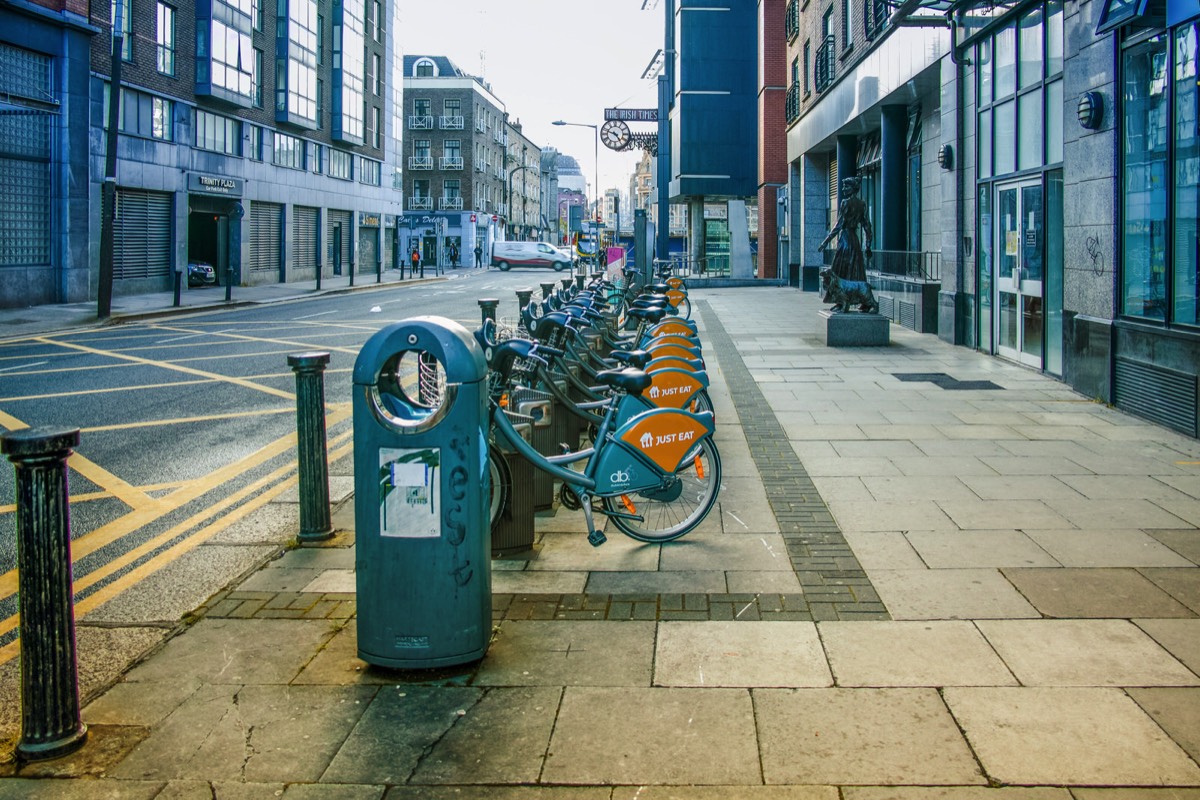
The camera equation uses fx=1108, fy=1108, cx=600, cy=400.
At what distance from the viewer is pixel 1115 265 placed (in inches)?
430

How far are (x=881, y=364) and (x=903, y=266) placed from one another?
840cm

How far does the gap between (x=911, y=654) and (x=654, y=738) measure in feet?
4.19

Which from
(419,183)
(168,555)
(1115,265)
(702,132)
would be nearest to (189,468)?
(168,555)

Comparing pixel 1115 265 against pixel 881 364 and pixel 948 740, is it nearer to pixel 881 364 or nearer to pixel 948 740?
pixel 881 364

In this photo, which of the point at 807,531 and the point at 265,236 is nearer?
the point at 807,531

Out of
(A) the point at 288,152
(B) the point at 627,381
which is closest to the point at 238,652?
(B) the point at 627,381

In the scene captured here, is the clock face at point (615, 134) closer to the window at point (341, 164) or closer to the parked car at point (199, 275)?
the window at point (341, 164)

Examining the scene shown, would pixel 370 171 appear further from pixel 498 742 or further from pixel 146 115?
pixel 498 742

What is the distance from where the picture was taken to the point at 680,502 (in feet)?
21.1

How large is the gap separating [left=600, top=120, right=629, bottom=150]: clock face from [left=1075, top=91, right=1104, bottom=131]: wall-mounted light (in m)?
53.8

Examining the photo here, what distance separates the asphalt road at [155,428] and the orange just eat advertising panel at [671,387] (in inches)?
109

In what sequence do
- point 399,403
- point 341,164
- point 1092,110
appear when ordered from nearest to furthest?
point 399,403 → point 1092,110 → point 341,164

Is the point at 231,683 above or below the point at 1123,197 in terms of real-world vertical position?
below

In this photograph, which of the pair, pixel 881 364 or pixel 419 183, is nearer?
pixel 881 364
